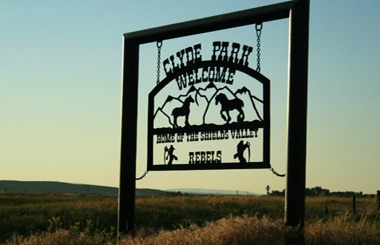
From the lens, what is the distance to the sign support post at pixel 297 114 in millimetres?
11320

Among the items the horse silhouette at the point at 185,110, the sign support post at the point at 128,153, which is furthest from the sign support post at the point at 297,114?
the sign support post at the point at 128,153

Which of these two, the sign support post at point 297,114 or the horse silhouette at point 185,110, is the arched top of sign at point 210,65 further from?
the sign support post at point 297,114

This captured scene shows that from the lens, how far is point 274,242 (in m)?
10.4

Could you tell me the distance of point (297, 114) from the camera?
449 inches

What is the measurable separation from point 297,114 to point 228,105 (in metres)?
1.56

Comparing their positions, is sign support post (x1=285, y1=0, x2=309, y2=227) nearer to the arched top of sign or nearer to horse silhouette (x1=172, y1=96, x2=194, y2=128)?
the arched top of sign

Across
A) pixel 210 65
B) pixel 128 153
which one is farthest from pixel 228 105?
pixel 128 153

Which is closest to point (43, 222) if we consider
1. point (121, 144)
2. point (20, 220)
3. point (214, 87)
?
point (20, 220)

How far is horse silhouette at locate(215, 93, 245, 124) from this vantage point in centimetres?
1242

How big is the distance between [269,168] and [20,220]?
17841mm

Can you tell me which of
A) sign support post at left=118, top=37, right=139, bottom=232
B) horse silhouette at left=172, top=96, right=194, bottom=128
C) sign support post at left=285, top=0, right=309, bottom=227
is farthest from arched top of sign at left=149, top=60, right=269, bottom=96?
sign support post at left=285, top=0, right=309, bottom=227

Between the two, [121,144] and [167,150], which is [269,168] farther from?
[121,144]

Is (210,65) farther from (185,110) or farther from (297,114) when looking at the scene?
(297,114)

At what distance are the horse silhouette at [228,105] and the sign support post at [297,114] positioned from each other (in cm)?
117
